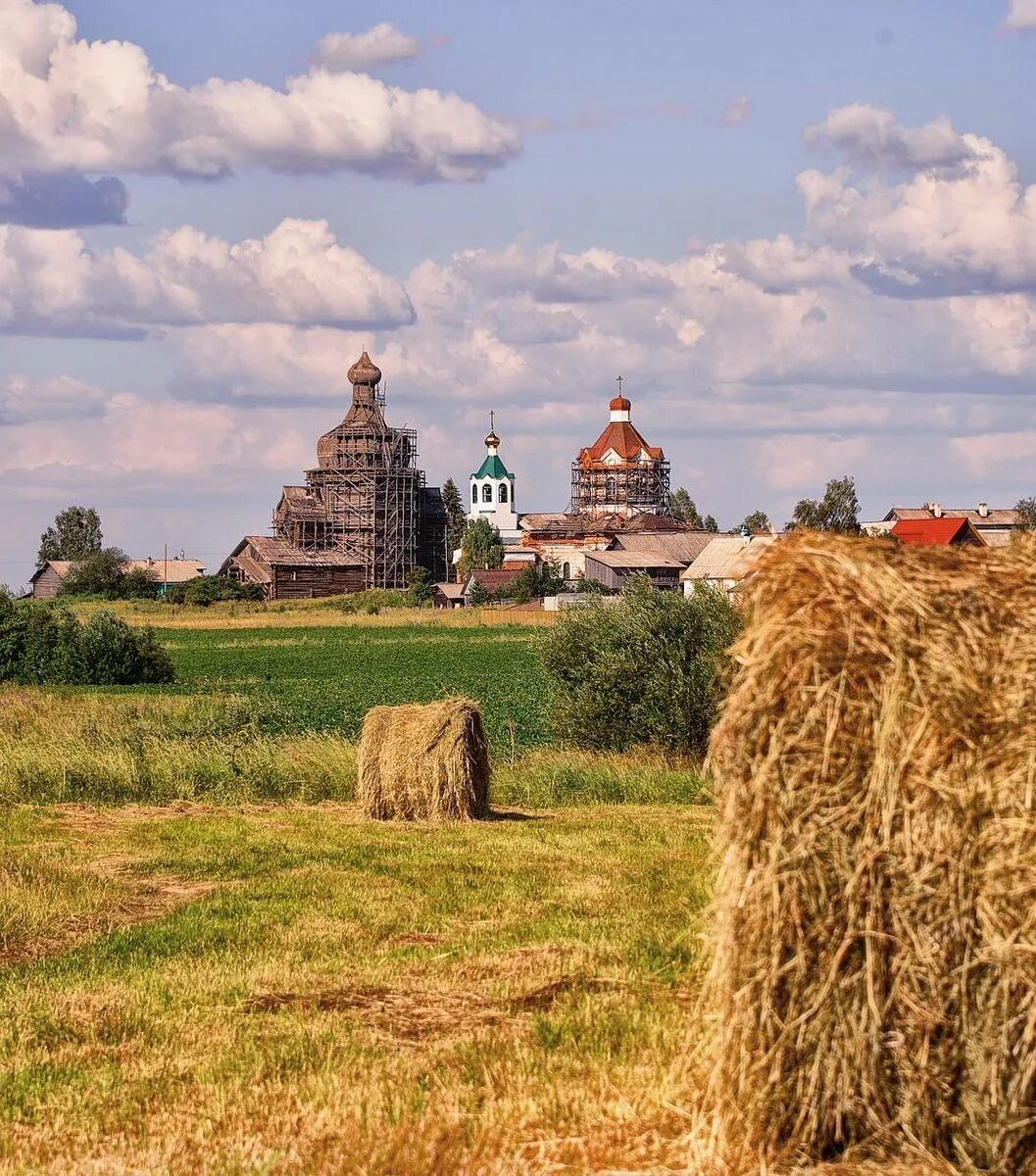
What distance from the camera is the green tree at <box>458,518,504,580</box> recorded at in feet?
480

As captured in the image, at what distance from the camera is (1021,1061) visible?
23.6ft

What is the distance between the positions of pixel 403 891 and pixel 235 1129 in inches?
268

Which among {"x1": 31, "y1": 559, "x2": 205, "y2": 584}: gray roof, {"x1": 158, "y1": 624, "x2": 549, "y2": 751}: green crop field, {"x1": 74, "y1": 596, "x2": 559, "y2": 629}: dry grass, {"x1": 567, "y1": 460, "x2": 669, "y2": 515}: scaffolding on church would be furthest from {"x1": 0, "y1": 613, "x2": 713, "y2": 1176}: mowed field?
{"x1": 567, "y1": 460, "x2": 669, "y2": 515}: scaffolding on church

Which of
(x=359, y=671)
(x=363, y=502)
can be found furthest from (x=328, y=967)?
(x=363, y=502)

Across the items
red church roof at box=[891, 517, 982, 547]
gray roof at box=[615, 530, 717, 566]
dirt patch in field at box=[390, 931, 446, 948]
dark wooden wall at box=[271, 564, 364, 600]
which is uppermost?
gray roof at box=[615, 530, 717, 566]

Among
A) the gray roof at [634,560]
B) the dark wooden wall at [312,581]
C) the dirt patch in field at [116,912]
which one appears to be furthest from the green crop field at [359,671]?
the dark wooden wall at [312,581]

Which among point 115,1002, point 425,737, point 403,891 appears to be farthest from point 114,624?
point 115,1002

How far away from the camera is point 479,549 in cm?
15050

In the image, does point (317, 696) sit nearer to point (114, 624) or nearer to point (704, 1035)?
point (114, 624)

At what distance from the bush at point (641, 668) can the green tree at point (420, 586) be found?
95346 mm

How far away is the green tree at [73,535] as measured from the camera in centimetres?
18600

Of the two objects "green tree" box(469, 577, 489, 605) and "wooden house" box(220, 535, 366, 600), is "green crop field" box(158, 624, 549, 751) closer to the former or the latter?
"green tree" box(469, 577, 489, 605)

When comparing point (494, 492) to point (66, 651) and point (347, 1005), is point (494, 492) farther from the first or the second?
point (347, 1005)

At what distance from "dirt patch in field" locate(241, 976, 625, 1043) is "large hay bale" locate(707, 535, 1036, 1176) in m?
3.00
